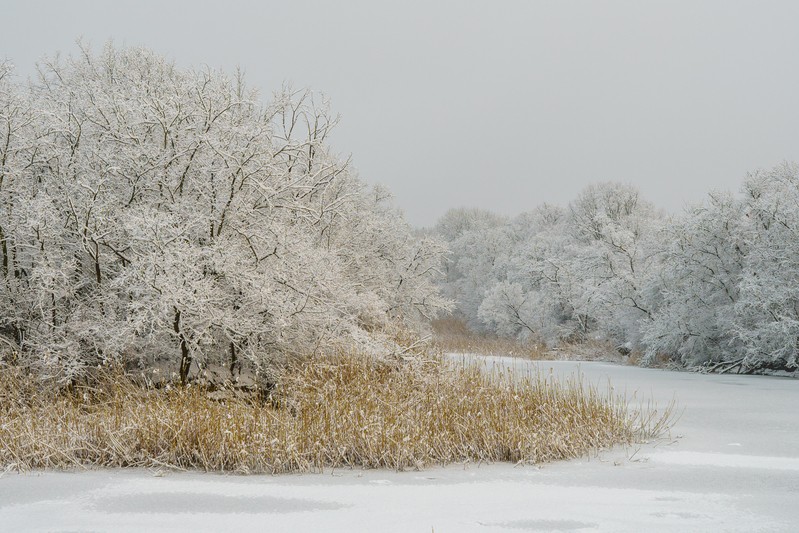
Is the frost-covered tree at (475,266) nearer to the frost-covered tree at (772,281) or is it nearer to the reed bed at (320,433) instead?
the frost-covered tree at (772,281)

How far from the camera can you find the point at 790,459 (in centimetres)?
682

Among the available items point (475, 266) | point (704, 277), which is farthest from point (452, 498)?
point (475, 266)

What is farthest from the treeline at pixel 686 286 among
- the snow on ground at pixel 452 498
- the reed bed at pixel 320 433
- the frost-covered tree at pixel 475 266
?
the snow on ground at pixel 452 498

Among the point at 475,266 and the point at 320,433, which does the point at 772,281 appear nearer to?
the point at 320,433

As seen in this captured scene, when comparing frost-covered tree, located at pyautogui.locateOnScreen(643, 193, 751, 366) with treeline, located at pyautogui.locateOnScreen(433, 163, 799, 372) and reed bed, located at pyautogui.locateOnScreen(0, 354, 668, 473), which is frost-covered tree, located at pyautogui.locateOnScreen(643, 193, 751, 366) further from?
reed bed, located at pyautogui.locateOnScreen(0, 354, 668, 473)

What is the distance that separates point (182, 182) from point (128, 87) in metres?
4.21

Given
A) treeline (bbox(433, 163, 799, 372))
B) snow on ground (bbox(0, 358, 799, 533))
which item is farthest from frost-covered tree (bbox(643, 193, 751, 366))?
snow on ground (bbox(0, 358, 799, 533))

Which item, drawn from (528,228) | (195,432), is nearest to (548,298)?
(528,228)

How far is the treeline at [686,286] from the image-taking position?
54.7 ft

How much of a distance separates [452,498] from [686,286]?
1700 centimetres

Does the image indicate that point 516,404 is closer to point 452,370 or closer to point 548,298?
point 452,370

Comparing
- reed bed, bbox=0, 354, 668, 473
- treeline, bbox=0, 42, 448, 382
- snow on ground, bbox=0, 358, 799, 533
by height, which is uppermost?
treeline, bbox=0, 42, 448, 382

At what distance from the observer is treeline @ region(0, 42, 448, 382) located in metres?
8.93

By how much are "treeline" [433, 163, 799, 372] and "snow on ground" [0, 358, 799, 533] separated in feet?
35.7
